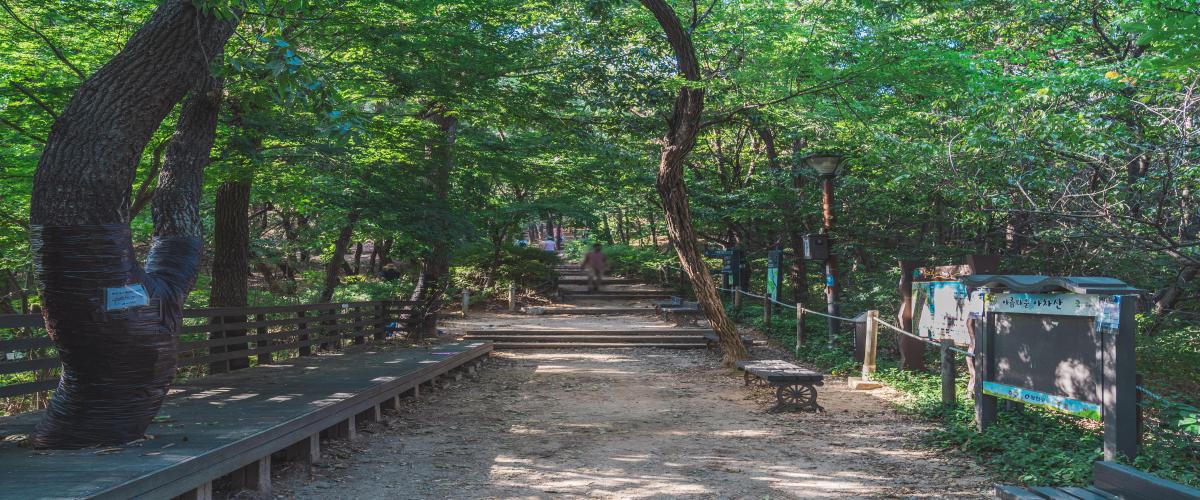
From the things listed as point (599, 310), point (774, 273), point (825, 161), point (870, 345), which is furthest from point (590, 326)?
point (870, 345)

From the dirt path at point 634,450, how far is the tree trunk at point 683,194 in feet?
6.11

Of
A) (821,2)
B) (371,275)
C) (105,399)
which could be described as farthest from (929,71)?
(371,275)

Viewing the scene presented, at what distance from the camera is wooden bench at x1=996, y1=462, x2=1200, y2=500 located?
2.76m

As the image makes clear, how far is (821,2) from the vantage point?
14047 millimetres

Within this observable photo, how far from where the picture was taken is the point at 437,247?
15.1 metres

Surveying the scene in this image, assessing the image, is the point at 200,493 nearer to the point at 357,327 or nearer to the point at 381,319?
the point at 357,327

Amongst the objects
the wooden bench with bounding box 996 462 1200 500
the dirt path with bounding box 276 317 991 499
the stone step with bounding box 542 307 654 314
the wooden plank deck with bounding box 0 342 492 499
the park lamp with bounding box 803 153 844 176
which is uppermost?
the park lamp with bounding box 803 153 844 176

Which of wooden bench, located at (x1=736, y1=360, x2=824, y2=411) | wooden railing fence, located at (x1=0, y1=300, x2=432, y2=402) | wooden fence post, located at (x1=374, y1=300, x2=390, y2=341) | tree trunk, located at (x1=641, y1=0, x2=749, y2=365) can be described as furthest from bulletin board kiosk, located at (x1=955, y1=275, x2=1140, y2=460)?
wooden fence post, located at (x1=374, y1=300, x2=390, y2=341)

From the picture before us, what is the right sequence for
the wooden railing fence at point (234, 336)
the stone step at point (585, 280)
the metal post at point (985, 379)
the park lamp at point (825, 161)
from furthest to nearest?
1. the stone step at point (585, 280)
2. the park lamp at point (825, 161)
3. the metal post at point (985, 379)
4. the wooden railing fence at point (234, 336)

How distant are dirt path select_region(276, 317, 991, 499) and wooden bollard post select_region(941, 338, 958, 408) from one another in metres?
0.48

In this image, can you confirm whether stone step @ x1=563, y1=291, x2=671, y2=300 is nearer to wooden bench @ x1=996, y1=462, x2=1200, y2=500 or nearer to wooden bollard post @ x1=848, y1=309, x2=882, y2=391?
wooden bollard post @ x1=848, y1=309, x2=882, y2=391

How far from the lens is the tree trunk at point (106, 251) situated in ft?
15.8

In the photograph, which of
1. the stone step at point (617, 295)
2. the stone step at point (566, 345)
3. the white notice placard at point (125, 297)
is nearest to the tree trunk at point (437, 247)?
the stone step at point (566, 345)

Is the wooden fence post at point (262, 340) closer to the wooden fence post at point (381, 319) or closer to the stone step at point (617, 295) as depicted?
the wooden fence post at point (381, 319)
